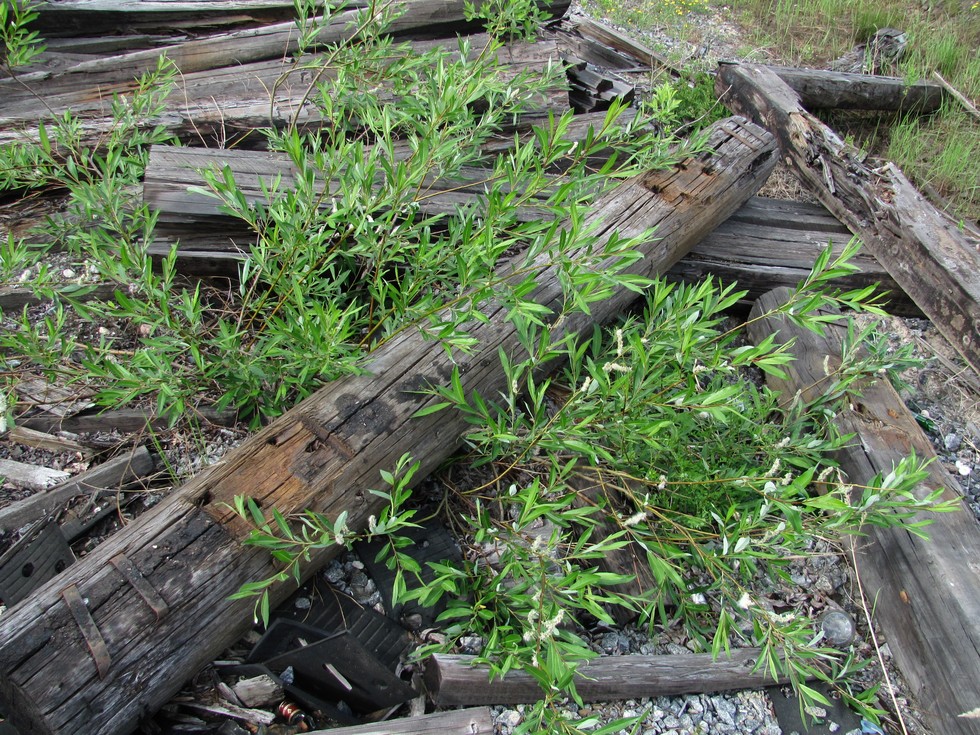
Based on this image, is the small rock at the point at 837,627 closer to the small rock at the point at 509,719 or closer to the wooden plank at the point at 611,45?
the small rock at the point at 509,719

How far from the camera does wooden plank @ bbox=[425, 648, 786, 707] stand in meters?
2.34

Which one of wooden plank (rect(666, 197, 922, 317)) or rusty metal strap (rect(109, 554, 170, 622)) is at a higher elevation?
rusty metal strap (rect(109, 554, 170, 622))

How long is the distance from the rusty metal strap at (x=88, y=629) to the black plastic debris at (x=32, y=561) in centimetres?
39

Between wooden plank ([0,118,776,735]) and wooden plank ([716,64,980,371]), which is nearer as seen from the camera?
wooden plank ([0,118,776,735])

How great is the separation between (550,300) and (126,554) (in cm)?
182

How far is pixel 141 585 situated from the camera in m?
2.16

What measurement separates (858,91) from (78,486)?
5901mm

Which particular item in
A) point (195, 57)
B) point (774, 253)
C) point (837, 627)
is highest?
point (195, 57)

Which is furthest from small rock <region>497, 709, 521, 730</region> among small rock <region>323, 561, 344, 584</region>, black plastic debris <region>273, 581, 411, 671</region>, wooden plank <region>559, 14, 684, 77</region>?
wooden plank <region>559, 14, 684, 77</region>

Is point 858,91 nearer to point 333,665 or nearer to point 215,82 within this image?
point 215,82

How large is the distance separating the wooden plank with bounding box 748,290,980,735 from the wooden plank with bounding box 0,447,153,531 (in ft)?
9.60

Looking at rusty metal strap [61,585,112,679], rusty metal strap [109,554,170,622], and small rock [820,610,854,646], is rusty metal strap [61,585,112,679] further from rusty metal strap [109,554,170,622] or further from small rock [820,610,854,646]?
small rock [820,610,854,646]

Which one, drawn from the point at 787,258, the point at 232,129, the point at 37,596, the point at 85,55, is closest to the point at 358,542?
the point at 37,596

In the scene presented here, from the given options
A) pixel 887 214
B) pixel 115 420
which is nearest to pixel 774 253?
pixel 887 214
